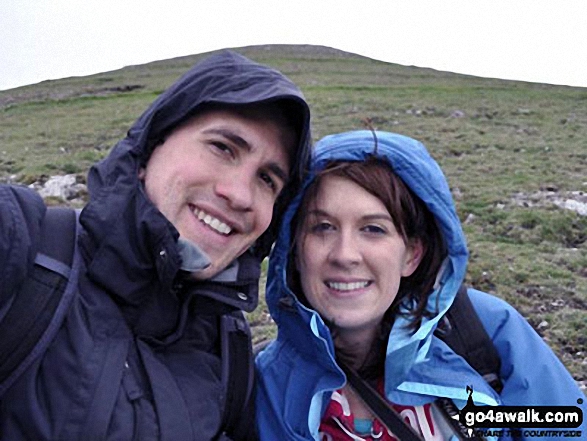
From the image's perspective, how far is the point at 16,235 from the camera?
89.5 inches

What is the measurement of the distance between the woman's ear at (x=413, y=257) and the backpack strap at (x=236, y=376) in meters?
0.91

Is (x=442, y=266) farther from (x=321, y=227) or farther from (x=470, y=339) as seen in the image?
(x=321, y=227)

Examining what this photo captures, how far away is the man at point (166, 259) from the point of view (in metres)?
2.35

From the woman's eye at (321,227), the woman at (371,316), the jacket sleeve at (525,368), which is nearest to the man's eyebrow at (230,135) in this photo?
the woman at (371,316)

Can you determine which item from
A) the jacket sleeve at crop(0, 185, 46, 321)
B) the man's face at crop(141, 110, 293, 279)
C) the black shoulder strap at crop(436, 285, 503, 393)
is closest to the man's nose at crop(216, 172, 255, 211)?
the man's face at crop(141, 110, 293, 279)

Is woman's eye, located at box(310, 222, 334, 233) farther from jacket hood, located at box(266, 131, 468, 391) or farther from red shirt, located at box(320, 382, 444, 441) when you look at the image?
red shirt, located at box(320, 382, 444, 441)

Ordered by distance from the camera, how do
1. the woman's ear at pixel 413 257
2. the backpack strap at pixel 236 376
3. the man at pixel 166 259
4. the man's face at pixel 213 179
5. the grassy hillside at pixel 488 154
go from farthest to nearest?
the grassy hillside at pixel 488 154 → the woman's ear at pixel 413 257 → the backpack strap at pixel 236 376 → the man's face at pixel 213 179 → the man at pixel 166 259

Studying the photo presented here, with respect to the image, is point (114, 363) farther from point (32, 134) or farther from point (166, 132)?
point (32, 134)

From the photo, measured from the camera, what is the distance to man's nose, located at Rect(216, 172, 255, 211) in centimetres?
286

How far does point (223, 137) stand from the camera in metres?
2.88

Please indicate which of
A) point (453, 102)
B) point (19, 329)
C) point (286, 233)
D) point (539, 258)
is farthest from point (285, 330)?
point (453, 102)

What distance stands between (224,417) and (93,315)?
0.80m

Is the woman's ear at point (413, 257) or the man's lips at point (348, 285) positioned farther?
Result: the woman's ear at point (413, 257)

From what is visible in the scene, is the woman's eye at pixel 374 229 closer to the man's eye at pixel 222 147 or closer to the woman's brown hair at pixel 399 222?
the woman's brown hair at pixel 399 222
